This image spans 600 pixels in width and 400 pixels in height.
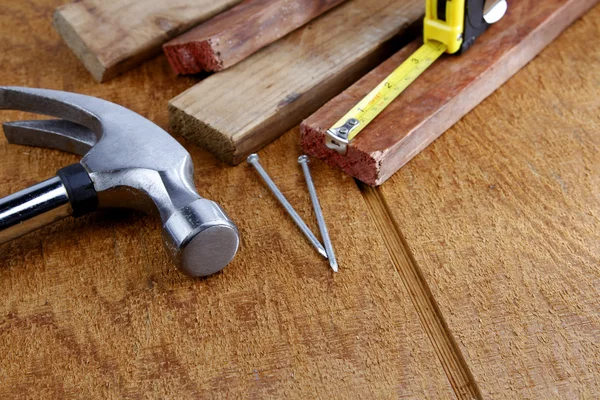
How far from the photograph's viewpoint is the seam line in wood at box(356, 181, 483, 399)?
3.32 ft

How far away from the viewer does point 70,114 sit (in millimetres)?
1270

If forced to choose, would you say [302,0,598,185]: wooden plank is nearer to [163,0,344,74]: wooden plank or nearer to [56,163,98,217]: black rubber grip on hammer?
[163,0,344,74]: wooden plank

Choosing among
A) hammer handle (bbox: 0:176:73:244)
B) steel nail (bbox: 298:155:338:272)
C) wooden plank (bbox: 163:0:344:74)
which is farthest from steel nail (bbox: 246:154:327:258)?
hammer handle (bbox: 0:176:73:244)

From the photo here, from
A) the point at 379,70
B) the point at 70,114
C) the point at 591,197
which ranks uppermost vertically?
the point at 70,114

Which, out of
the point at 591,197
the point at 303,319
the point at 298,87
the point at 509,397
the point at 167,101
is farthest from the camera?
the point at 167,101

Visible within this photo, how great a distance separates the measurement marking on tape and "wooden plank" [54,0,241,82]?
0.48m

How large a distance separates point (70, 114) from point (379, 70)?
607 millimetres

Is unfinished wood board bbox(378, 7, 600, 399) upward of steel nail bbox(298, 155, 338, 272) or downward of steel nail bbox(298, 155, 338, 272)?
downward

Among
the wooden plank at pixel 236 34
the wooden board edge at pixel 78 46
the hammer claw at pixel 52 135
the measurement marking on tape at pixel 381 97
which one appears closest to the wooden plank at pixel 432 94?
the measurement marking on tape at pixel 381 97

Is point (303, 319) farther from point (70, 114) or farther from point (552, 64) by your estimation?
point (552, 64)

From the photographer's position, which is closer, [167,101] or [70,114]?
[70,114]

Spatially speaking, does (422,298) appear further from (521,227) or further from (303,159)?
(303,159)

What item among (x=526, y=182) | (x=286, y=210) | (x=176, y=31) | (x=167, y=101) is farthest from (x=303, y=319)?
(x=176, y=31)

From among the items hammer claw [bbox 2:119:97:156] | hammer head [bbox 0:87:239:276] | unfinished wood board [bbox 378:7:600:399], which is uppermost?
hammer head [bbox 0:87:239:276]
